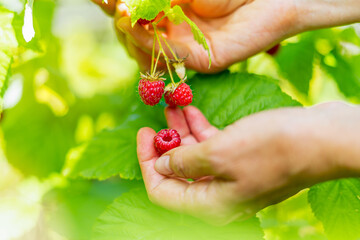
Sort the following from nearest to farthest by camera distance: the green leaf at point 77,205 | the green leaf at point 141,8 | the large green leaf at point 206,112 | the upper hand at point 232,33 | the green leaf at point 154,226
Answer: the green leaf at point 141,8 → the green leaf at point 154,226 → the large green leaf at point 206,112 → the upper hand at point 232,33 → the green leaf at point 77,205

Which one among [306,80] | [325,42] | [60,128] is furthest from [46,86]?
[325,42]

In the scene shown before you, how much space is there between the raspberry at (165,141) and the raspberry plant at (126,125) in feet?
0.53

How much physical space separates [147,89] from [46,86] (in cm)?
94

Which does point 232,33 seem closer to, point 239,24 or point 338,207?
point 239,24

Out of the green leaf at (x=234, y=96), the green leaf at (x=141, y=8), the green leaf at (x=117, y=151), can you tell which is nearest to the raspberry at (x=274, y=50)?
the green leaf at (x=234, y=96)

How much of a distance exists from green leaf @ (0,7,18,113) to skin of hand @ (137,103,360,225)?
1.89 ft

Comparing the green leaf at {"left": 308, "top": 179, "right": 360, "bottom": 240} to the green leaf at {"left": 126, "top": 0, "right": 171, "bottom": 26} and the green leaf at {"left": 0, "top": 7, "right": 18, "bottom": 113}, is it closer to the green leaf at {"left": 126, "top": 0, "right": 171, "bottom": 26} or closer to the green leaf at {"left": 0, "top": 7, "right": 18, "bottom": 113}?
the green leaf at {"left": 126, "top": 0, "right": 171, "bottom": 26}

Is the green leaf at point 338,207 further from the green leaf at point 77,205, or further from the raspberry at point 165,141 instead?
the green leaf at point 77,205

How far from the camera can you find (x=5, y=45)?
1142 mm

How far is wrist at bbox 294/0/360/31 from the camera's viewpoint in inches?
61.3

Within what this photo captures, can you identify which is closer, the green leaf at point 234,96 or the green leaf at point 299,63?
the green leaf at point 234,96

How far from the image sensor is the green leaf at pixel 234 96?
1388 mm

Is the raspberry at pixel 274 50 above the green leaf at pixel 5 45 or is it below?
below

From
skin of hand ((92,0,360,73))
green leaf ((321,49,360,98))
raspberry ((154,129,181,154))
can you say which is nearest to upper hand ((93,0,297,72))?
skin of hand ((92,0,360,73))
